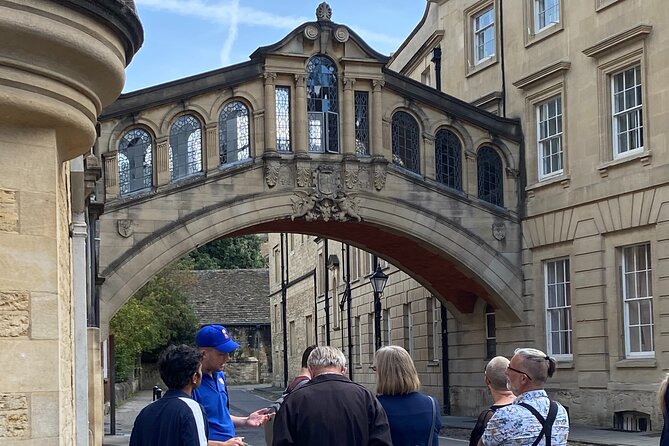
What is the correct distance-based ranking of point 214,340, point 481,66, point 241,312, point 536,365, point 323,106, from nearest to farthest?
point 536,365 < point 214,340 < point 323,106 < point 481,66 < point 241,312

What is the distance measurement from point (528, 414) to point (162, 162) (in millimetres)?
20707

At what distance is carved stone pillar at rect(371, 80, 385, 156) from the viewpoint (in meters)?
27.4

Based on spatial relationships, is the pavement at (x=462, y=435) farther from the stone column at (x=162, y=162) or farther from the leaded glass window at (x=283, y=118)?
the leaded glass window at (x=283, y=118)

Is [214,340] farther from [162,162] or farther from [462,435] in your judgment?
[462,435]

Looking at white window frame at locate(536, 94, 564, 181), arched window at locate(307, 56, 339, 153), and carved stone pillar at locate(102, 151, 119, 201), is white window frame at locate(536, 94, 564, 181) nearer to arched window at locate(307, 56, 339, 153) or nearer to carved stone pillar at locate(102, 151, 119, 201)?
arched window at locate(307, 56, 339, 153)

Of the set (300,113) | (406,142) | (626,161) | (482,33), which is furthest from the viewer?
(482,33)

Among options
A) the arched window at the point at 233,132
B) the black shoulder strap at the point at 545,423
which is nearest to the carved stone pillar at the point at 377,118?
the arched window at the point at 233,132

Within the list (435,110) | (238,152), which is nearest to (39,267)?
(238,152)

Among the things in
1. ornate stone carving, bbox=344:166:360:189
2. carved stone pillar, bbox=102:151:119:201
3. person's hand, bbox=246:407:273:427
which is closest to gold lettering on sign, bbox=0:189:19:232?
person's hand, bbox=246:407:273:427

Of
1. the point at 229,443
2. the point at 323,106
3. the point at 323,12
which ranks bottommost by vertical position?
the point at 229,443

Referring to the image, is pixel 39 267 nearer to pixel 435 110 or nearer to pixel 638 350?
pixel 638 350

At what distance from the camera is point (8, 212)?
6402mm

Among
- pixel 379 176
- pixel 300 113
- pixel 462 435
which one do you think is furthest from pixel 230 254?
pixel 462 435

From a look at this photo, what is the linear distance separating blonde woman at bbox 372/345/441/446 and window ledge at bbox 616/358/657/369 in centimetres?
1718
